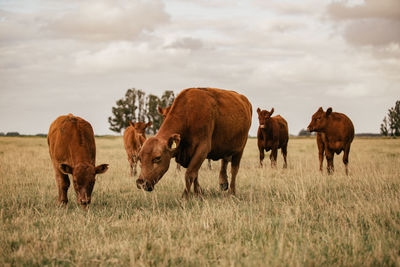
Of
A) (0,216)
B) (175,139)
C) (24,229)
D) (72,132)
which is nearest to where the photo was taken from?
(24,229)

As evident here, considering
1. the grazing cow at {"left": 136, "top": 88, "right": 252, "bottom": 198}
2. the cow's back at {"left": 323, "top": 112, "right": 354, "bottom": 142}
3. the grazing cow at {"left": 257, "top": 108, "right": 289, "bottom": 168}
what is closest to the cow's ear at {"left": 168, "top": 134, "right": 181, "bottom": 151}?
the grazing cow at {"left": 136, "top": 88, "right": 252, "bottom": 198}

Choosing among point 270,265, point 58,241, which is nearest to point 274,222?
point 270,265

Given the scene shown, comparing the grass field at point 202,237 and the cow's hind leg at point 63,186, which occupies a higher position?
the cow's hind leg at point 63,186

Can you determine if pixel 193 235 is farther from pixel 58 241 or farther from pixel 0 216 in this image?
pixel 0 216

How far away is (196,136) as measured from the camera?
22.7 feet

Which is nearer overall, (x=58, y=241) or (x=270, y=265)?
(x=270, y=265)

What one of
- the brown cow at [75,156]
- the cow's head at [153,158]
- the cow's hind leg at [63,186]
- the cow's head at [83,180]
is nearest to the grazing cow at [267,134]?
the brown cow at [75,156]

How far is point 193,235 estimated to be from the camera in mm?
4578

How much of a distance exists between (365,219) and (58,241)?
Result: 13.0ft

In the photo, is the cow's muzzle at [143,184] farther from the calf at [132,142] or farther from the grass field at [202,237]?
the calf at [132,142]

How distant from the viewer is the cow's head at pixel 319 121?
12297mm

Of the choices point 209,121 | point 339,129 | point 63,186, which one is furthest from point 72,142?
point 339,129

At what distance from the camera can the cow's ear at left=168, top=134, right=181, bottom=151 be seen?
623 centimetres

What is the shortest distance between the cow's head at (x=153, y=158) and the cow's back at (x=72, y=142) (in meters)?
1.17
